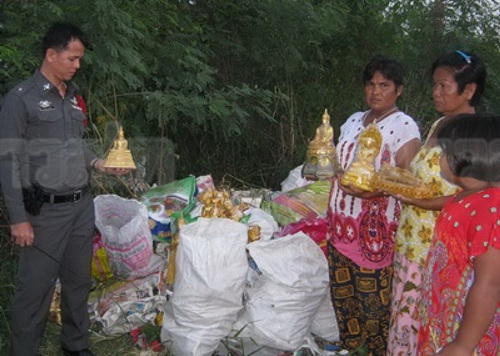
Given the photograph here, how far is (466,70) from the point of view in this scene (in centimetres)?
247

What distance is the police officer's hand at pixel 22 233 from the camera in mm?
2555

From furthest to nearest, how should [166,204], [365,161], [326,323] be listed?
[166,204], [326,323], [365,161]

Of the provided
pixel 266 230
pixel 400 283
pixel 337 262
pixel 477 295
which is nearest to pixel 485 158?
pixel 477 295

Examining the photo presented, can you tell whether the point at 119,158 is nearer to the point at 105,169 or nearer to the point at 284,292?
the point at 105,169

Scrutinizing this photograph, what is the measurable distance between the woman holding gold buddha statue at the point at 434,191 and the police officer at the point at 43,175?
1581 millimetres

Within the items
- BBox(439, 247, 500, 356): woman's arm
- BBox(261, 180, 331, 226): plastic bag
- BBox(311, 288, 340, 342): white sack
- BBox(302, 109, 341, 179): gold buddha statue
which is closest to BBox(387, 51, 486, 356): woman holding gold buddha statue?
BBox(302, 109, 341, 179): gold buddha statue

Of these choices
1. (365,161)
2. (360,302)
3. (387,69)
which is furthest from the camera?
(360,302)

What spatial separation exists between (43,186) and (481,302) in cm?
199

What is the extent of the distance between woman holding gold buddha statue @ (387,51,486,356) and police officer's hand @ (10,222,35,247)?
1.68 meters

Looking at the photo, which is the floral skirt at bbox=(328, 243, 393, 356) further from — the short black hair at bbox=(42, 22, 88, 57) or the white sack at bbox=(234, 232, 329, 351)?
the short black hair at bbox=(42, 22, 88, 57)

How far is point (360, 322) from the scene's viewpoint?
3.07 m

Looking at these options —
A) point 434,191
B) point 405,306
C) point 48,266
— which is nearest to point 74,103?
point 48,266

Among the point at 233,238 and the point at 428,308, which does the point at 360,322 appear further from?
the point at 428,308

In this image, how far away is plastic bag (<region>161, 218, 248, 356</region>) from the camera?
2.86 metres
